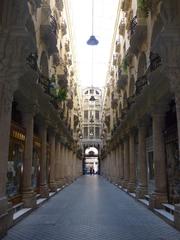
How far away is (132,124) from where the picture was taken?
1873 cm

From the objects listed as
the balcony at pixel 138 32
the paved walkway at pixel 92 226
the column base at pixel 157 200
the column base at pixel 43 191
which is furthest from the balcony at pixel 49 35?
the column base at pixel 157 200

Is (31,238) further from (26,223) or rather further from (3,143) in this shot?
(3,143)

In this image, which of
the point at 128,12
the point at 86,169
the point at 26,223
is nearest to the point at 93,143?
the point at 86,169

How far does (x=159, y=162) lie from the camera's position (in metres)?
12.3

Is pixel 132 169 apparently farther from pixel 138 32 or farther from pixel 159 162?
pixel 138 32

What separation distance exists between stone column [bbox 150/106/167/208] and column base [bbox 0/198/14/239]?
6.22 m

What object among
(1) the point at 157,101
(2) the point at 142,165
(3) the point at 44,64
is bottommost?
(2) the point at 142,165

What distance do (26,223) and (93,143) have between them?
60.9 m

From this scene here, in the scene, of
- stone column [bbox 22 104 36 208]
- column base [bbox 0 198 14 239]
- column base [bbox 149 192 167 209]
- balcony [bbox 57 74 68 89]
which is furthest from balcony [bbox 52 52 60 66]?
column base [bbox 0 198 14 239]

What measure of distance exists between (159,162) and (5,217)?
284 inches

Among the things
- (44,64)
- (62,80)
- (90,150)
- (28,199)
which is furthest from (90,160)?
(28,199)

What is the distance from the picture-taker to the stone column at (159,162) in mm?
11815

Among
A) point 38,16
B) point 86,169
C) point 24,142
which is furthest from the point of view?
point 86,169

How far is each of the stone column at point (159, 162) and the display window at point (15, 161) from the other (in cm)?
589
